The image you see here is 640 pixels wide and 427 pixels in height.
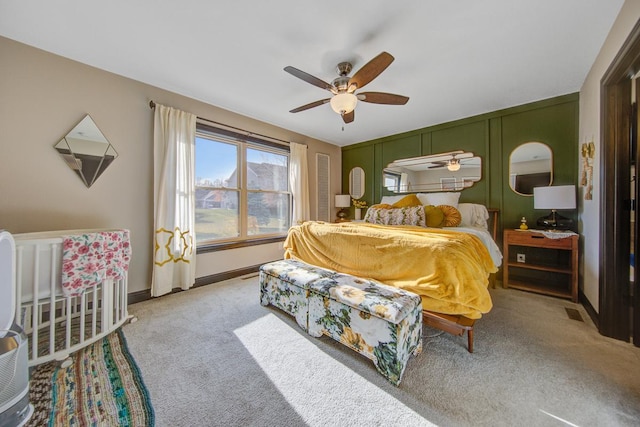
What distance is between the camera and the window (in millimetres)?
3135

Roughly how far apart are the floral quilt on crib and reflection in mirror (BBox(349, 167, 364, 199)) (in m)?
3.88

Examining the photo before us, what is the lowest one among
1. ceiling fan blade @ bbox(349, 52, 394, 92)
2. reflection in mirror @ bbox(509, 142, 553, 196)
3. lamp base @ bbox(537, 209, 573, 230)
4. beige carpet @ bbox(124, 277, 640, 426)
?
beige carpet @ bbox(124, 277, 640, 426)

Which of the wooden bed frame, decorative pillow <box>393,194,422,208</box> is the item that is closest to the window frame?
decorative pillow <box>393,194,422,208</box>

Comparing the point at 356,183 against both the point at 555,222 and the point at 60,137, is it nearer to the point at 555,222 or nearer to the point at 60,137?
the point at 555,222

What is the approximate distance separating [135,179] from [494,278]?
442 cm

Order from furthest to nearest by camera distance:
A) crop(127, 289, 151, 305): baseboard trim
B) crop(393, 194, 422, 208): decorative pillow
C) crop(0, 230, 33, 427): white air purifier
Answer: crop(393, 194, 422, 208): decorative pillow
crop(127, 289, 151, 305): baseboard trim
crop(0, 230, 33, 427): white air purifier

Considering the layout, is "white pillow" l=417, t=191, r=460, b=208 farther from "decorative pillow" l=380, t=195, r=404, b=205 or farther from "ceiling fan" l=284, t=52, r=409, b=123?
"ceiling fan" l=284, t=52, r=409, b=123

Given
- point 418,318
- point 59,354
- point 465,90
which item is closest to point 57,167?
point 59,354

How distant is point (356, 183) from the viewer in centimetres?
489

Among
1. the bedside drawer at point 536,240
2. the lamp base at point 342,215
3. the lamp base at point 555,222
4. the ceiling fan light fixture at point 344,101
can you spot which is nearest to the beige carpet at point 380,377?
the bedside drawer at point 536,240

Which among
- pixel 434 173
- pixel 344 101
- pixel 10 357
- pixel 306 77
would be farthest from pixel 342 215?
pixel 10 357

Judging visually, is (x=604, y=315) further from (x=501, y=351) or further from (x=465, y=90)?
(x=465, y=90)

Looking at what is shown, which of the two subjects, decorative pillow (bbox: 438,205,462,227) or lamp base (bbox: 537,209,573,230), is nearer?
lamp base (bbox: 537,209,573,230)

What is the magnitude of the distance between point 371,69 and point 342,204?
10.0ft
